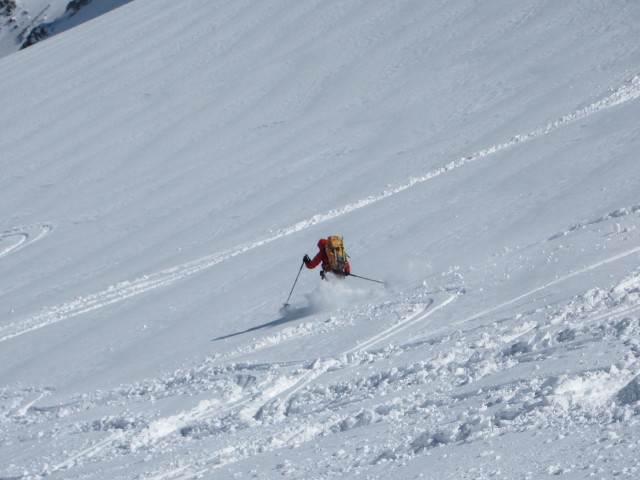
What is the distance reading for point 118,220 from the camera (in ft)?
58.6

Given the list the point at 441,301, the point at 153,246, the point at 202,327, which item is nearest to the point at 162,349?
the point at 202,327

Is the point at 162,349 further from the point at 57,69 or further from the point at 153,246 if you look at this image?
the point at 57,69

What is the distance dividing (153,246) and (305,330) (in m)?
7.10

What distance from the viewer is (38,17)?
6881cm

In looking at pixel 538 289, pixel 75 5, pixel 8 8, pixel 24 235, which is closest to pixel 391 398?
pixel 538 289

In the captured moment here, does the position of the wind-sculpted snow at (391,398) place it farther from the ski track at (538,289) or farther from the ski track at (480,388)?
the ski track at (538,289)

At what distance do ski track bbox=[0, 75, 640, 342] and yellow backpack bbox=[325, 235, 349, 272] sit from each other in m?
3.85

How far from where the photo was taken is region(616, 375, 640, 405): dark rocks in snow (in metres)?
4.93

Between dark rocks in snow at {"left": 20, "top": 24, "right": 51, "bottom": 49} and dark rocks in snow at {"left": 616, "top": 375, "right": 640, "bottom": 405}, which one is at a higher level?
dark rocks in snow at {"left": 20, "top": 24, "right": 51, "bottom": 49}

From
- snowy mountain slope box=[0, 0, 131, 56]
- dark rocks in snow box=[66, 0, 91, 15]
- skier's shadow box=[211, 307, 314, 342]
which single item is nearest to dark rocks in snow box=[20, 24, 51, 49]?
snowy mountain slope box=[0, 0, 131, 56]

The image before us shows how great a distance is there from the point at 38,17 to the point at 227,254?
60.2 m

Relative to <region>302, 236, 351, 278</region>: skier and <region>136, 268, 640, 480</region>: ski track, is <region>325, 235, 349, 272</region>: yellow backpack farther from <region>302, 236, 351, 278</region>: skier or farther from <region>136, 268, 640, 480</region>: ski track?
<region>136, 268, 640, 480</region>: ski track

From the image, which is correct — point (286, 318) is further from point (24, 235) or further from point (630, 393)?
point (24, 235)

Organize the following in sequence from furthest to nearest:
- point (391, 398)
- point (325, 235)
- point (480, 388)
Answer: point (325, 235)
point (391, 398)
point (480, 388)
